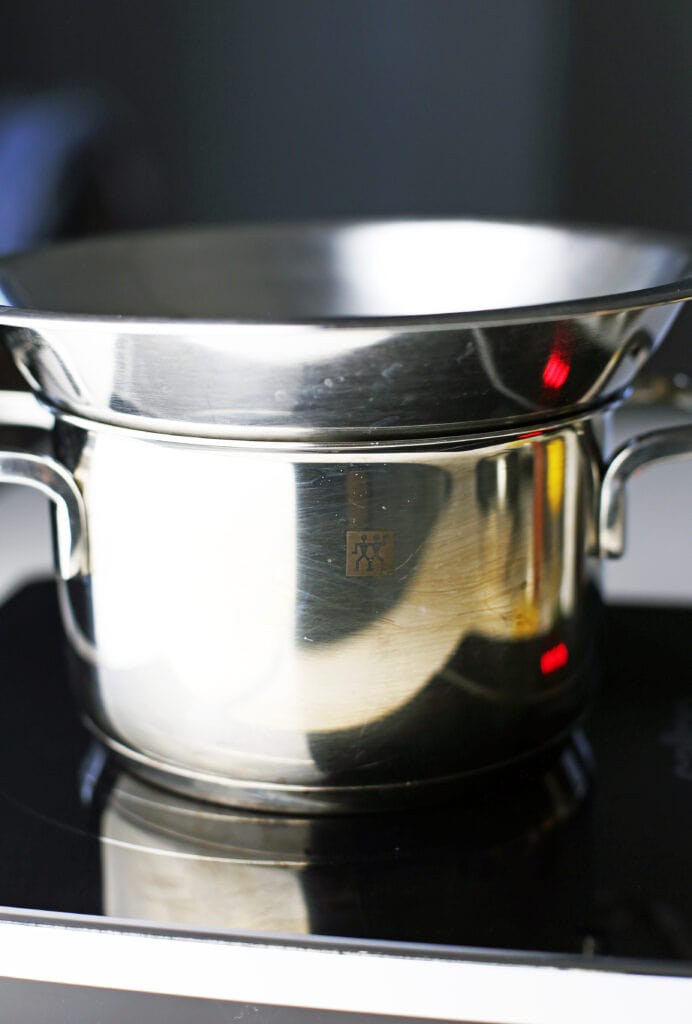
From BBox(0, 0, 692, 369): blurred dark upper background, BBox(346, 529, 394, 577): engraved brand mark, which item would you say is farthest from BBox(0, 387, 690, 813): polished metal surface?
BBox(0, 0, 692, 369): blurred dark upper background

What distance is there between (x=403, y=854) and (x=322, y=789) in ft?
0.13

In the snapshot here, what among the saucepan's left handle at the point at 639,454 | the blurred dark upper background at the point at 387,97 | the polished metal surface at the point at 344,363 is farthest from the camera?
the blurred dark upper background at the point at 387,97

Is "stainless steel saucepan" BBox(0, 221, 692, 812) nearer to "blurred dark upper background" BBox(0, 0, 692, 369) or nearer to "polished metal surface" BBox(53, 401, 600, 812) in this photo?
"polished metal surface" BBox(53, 401, 600, 812)

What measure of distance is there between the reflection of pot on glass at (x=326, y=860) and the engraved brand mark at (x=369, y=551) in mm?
114

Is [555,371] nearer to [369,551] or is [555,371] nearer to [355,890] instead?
[369,551]

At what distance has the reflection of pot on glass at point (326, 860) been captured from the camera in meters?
0.37

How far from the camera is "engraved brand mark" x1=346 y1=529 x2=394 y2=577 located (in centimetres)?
37

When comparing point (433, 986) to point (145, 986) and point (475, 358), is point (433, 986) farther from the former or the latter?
point (475, 358)

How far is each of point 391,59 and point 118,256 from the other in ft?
5.84

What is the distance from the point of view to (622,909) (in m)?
0.38

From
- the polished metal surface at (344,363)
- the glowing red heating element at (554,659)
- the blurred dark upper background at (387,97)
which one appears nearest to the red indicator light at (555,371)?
the polished metal surface at (344,363)

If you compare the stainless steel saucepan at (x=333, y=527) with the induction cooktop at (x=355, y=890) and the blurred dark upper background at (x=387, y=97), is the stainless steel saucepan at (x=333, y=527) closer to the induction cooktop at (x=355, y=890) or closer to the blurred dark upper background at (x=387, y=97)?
the induction cooktop at (x=355, y=890)

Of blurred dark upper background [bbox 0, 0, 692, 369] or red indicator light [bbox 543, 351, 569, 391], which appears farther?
blurred dark upper background [bbox 0, 0, 692, 369]

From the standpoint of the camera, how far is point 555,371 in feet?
1.20
